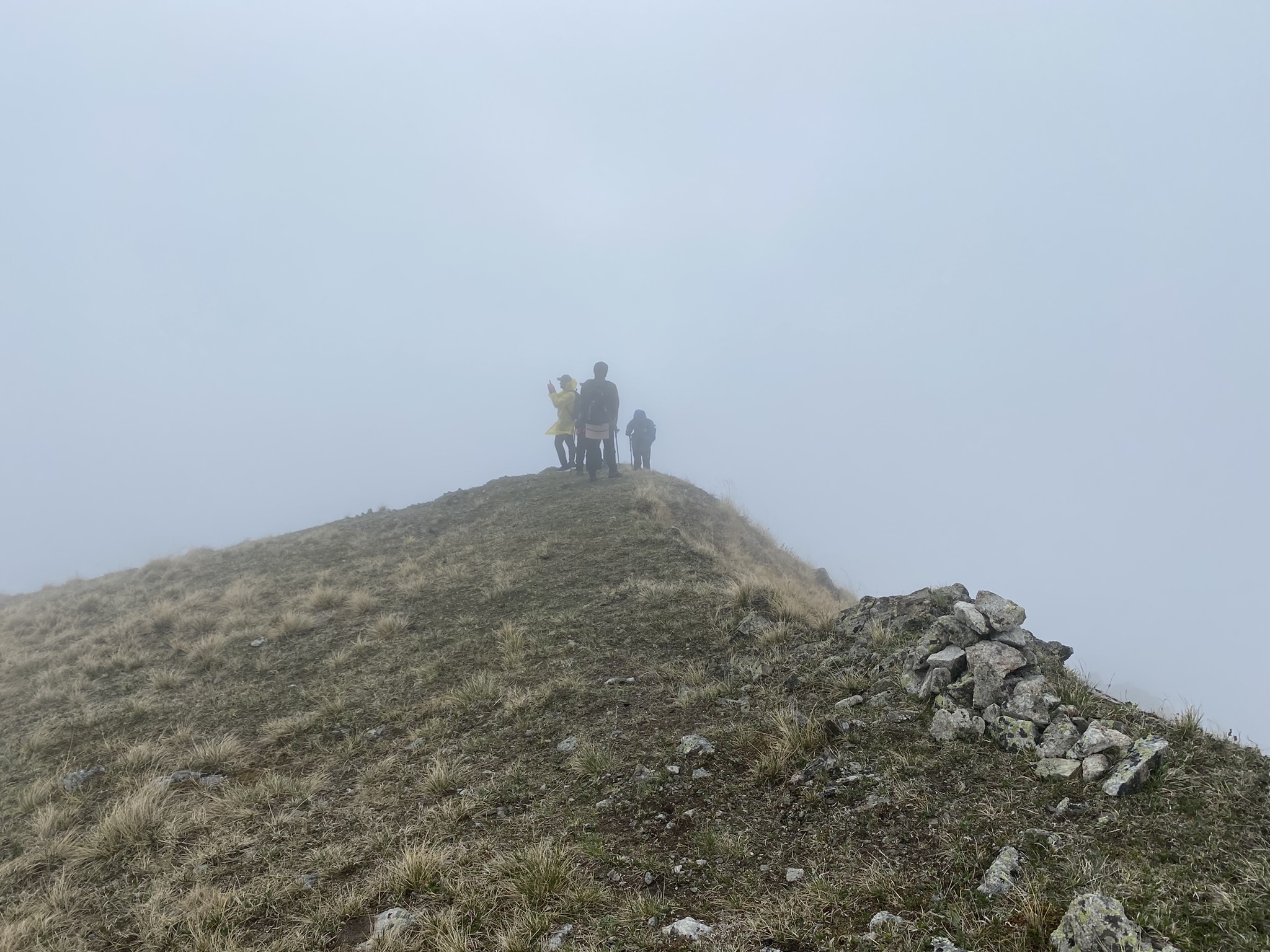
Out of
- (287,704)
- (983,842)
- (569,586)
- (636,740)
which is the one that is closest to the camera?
(983,842)

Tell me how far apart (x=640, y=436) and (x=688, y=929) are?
82.3ft

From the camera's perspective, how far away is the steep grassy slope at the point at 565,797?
3.21 meters

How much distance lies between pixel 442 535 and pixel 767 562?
9039 mm

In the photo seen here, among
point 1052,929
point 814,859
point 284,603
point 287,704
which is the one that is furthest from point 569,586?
point 1052,929

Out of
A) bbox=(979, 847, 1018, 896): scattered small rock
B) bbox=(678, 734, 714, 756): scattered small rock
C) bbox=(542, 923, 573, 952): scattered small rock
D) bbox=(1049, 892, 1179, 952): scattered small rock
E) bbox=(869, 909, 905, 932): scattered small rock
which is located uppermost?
bbox=(1049, 892, 1179, 952): scattered small rock

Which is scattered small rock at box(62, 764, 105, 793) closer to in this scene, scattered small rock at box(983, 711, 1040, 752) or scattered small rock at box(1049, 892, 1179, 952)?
scattered small rock at box(1049, 892, 1179, 952)

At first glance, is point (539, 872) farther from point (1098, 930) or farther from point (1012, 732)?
point (1012, 732)

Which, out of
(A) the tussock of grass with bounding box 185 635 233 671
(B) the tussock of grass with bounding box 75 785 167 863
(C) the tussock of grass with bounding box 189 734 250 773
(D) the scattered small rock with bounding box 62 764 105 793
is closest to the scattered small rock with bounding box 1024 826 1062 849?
(B) the tussock of grass with bounding box 75 785 167 863

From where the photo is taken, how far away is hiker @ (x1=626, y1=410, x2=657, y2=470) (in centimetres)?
2797

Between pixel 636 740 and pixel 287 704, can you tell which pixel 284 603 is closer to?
pixel 287 704

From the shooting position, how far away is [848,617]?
23.0 feet

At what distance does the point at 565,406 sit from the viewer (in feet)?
71.6

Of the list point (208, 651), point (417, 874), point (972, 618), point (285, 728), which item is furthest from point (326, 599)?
point (972, 618)

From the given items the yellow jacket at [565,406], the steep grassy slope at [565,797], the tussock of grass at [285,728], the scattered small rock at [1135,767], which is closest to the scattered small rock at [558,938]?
the steep grassy slope at [565,797]
